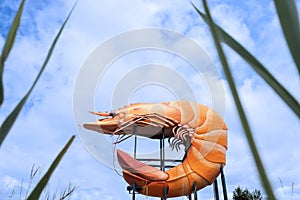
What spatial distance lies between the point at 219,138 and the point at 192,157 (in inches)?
17.3

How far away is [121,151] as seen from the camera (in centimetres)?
333

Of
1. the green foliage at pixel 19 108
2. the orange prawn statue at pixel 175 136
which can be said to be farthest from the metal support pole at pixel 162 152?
the green foliage at pixel 19 108

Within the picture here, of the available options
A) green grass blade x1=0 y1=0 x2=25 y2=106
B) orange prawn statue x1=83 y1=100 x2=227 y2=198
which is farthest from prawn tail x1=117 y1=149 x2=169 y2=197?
green grass blade x1=0 y1=0 x2=25 y2=106

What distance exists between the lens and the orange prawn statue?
3.32m

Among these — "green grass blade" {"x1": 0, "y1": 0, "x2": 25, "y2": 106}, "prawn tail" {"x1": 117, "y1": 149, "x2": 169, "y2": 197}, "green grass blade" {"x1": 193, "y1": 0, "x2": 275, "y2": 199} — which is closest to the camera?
"green grass blade" {"x1": 193, "y1": 0, "x2": 275, "y2": 199}

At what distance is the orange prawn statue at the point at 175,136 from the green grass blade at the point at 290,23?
3209 mm

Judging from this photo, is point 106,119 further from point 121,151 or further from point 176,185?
point 176,185

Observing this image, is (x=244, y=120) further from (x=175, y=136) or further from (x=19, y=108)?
(x=175, y=136)

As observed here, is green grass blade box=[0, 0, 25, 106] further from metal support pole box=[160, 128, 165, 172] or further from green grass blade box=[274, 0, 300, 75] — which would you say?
metal support pole box=[160, 128, 165, 172]

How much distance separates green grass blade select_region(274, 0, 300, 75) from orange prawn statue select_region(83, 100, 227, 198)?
126 inches

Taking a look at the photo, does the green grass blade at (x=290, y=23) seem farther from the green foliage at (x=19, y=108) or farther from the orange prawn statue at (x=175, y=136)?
the orange prawn statue at (x=175, y=136)

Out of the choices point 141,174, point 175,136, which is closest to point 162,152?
point 175,136

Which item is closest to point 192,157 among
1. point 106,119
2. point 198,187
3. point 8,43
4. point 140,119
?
point 198,187

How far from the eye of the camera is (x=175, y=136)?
3561 mm
